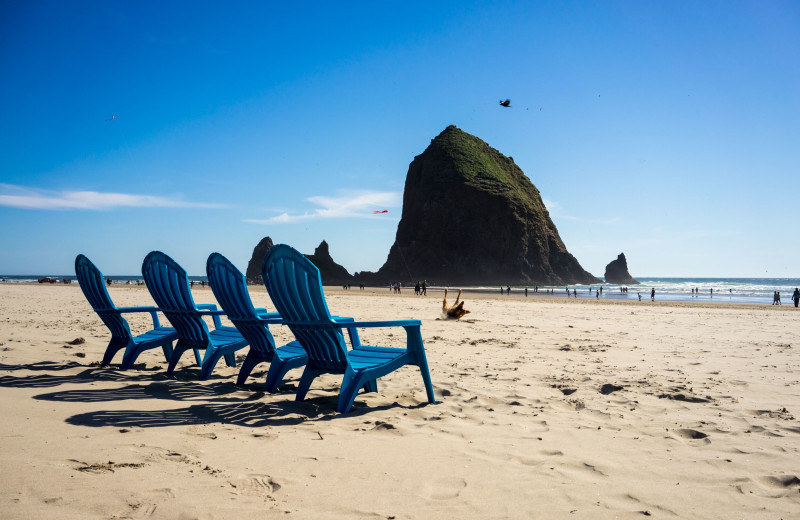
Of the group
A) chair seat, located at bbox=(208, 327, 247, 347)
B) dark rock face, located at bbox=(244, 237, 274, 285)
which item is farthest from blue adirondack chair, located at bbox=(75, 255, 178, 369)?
dark rock face, located at bbox=(244, 237, 274, 285)

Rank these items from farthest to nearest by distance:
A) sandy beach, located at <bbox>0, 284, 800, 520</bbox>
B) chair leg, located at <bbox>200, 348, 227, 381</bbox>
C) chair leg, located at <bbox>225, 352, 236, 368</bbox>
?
chair leg, located at <bbox>225, 352, 236, 368</bbox> → chair leg, located at <bbox>200, 348, 227, 381</bbox> → sandy beach, located at <bbox>0, 284, 800, 520</bbox>

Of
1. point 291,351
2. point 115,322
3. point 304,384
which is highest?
point 115,322

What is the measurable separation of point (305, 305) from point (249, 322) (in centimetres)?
91

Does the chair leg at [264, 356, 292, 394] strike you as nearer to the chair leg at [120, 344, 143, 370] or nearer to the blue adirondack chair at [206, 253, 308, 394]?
the blue adirondack chair at [206, 253, 308, 394]

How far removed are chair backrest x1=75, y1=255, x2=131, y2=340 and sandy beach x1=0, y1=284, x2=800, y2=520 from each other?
0.39 meters

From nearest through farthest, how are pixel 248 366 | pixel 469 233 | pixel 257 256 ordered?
pixel 248 366
pixel 469 233
pixel 257 256

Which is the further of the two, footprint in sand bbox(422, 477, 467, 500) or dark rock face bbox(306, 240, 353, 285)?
dark rock face bbox(306, 240, 353, 285)

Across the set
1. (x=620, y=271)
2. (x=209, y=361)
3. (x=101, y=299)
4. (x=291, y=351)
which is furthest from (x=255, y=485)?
(x=620, y=271)

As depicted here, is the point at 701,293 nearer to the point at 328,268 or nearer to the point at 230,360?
the point at 230,360

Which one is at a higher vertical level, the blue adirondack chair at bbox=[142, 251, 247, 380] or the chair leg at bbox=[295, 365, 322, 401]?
the blue adirondack chair at bbox=[142, 251, 247, 380]

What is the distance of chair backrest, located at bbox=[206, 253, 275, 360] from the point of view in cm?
396

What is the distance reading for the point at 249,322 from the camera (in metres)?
4.04

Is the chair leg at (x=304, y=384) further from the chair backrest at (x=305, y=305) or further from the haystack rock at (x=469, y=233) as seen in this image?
the haystack rock at (x=469, y=233)

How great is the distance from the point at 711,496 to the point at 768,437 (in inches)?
43.0
